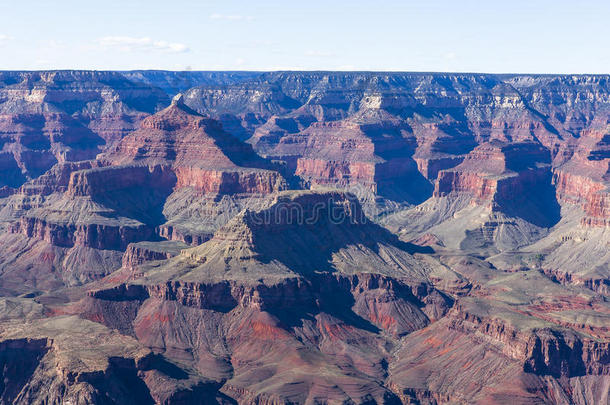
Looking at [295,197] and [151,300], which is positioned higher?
[295,197]

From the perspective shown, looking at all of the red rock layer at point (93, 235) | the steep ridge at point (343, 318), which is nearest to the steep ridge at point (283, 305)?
the steep ridge at point (343, 318)

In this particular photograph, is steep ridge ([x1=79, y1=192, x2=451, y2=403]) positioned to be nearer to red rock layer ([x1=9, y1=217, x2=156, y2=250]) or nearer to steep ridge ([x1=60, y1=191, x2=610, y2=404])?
steep ridge ([x1=60, y1=191, x2=610, y2=404])

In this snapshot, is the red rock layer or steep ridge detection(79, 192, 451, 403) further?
the red rock layer

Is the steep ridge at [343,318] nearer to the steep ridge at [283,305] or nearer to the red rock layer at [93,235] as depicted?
the steep ridge at [283,305]

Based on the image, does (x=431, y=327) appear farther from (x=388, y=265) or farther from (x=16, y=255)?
(x=16, y=255)

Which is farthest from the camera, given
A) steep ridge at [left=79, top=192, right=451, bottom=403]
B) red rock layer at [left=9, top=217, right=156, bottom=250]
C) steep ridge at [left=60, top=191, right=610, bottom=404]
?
red rock layer at [left=9, top=217, right=156, bottom=250]

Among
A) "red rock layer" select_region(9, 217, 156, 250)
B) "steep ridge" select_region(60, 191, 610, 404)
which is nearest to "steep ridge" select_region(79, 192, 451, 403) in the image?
"steep ridge" select_region(60, 191, 610, 404)

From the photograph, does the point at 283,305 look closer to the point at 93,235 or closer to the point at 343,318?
the point at 343,318

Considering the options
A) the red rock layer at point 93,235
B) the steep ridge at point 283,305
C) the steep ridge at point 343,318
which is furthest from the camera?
the red rock layer at point 93,235

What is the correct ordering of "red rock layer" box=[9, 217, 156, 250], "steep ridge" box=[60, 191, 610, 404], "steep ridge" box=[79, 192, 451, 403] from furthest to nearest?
1. "red rock layer" box=[9, 217, 156, 250]
2. "steep ridge" box=[79, 192, 451, 403]
3. "steep ridge" box=[60, 191, 610, 404]

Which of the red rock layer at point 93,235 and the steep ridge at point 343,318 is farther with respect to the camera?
the red rock layer at point 93,235

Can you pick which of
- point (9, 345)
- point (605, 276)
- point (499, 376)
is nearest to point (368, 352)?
point (499, 376)
